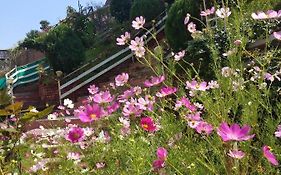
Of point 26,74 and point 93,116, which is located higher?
point 26,74

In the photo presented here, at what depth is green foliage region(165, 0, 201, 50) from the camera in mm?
7298

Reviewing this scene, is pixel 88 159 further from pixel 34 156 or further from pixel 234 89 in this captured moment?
pixel 234 89

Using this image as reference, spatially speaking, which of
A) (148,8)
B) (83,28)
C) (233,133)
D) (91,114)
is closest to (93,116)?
(91,114)

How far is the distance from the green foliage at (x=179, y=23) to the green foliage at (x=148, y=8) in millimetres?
4309

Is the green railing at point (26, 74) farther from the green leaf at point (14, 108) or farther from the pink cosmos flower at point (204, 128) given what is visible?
the pink cosmos flower at point (204, 128)

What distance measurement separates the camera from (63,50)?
12.6 m

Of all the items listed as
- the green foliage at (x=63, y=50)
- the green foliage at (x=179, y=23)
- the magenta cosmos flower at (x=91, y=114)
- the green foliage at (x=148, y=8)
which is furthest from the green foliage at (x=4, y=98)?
the green foliage at (x=63, y=50)

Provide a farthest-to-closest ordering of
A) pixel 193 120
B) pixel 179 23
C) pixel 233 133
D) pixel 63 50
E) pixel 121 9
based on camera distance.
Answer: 1. pixel 121 9
2. pixel 63 50
3. pixel 179 23
4. pixel 193 120
5. pixel 233 133

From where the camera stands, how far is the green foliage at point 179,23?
7.30m

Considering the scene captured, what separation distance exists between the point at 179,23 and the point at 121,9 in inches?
298

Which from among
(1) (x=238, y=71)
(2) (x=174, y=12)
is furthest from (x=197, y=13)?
(1) (x=238, y=71)

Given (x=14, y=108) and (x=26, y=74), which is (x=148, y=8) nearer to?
(x=26, y=74)

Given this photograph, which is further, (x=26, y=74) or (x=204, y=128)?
(x=26, y=74)

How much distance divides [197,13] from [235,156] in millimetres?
5957
